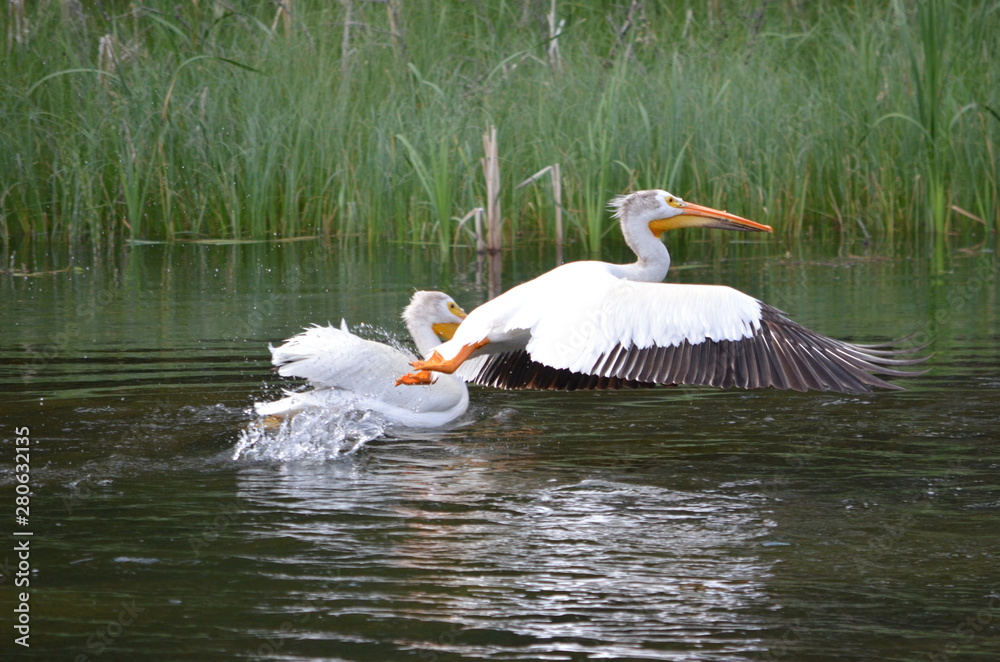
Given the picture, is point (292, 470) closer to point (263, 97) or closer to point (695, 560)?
point (695, 560)

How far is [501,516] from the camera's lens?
12.2 feet

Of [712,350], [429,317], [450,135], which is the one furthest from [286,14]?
[712,350]

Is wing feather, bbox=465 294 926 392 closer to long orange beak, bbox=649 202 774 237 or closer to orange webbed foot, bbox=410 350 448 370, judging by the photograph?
orange webbed foot, bbox=410 350 448 370

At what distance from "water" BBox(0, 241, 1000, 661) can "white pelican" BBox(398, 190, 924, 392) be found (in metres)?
0.28

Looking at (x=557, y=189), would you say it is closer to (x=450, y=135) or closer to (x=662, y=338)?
(x=450, y=135)

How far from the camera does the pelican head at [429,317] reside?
597 cm

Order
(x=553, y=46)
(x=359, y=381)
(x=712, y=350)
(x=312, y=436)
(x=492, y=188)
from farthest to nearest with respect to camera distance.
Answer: (x=553, y=46), (x=492, y=188), (x=359, y=381), (x=312, y=436), (x=712, y=350)

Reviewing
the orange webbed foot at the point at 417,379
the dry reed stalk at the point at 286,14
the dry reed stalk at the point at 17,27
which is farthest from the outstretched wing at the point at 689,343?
the dry reed stalk at the point at 17,27

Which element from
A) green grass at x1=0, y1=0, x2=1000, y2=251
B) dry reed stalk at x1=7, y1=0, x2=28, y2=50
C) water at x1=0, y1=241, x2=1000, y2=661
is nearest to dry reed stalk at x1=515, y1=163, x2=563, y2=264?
green grass at x1=0, y1=0, x2=1000, y2=251

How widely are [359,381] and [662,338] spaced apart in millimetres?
1404

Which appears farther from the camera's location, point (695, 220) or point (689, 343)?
point (695, 220)

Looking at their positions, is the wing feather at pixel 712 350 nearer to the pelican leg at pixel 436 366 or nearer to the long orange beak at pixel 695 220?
the pelican leg at pixel 436 366

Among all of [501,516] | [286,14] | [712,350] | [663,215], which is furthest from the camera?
[286,14]

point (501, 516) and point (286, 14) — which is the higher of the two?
point (286, 14)
